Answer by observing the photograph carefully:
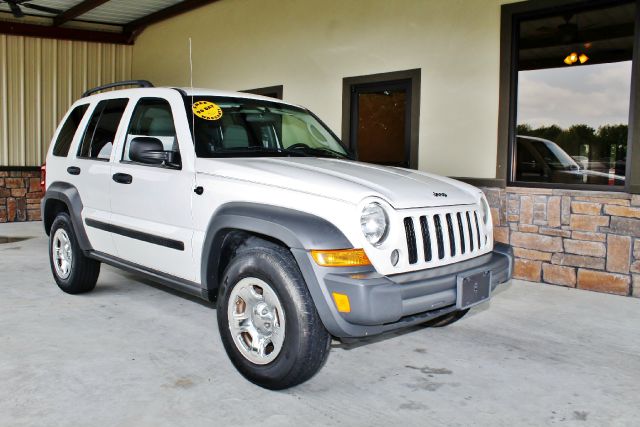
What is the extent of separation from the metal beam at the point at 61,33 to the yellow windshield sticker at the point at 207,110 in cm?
915

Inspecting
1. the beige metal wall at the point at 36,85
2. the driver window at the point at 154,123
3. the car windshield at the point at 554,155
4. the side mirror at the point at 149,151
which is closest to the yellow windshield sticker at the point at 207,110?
the driver window at the point at 154,123

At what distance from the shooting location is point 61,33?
1188 cm

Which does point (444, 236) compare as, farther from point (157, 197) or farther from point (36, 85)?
point (36, 85)

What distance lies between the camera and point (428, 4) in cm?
714

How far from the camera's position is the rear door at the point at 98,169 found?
4598 millimetres

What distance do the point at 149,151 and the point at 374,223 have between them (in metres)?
1.57

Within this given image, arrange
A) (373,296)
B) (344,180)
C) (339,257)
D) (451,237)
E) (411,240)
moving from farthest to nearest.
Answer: (451,237)
(344,180)
(411,240)
(339,257)
(373,296)

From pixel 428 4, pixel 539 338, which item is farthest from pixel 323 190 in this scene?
pixel 428 4

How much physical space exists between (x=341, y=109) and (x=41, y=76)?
22.5ft

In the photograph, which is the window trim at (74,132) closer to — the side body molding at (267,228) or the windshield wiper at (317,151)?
the windshield wiper at (317,151)

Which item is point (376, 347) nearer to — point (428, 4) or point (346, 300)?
point (346, 300)

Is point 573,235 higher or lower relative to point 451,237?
lower

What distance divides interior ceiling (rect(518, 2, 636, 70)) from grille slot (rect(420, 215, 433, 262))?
12.5 ft

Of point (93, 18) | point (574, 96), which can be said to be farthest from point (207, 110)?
point (93, 18)
